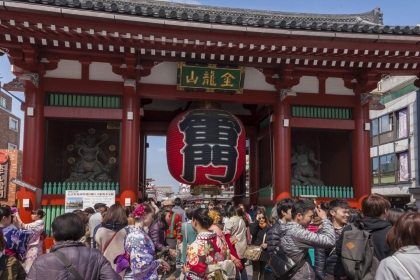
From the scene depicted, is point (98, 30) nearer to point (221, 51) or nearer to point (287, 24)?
point (221, 51)

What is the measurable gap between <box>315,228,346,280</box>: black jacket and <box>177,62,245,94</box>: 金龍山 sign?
22.5 ft

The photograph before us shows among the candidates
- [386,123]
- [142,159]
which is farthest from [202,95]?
[386,123]

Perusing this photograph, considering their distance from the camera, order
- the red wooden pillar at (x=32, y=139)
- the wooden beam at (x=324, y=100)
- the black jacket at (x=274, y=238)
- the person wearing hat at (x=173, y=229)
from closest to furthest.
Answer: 1. the black jacket at (x=274, y=238)
2. the person wearing hat at (x=173, y=229)
3. the red wooden pillar at (x=32, y=139)
4. the wooden beam at (x=324, y=100)

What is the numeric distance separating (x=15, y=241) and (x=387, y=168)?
28.8 m

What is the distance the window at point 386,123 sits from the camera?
93.7ft

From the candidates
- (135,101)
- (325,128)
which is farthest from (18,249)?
(325,128)

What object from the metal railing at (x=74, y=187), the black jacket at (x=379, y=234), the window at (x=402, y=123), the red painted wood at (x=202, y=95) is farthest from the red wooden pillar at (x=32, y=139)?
the window at (x=402, y=123)

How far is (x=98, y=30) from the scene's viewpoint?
28.5 feet

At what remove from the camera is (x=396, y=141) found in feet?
90.0

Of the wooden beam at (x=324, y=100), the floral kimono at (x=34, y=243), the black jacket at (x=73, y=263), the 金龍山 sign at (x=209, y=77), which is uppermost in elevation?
the 金龍山 sign at (x=209, y=77)

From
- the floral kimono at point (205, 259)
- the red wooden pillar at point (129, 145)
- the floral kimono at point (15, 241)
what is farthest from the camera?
the red wooden pillar at point (129, 145)

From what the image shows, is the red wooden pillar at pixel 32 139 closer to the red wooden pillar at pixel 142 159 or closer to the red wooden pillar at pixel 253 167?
the red wooden pillar at pixel 142 159

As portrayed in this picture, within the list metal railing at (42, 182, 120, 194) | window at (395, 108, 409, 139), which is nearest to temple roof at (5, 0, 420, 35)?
metal railing at (42, 182, 120, 194)

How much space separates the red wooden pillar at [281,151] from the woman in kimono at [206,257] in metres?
6.85
